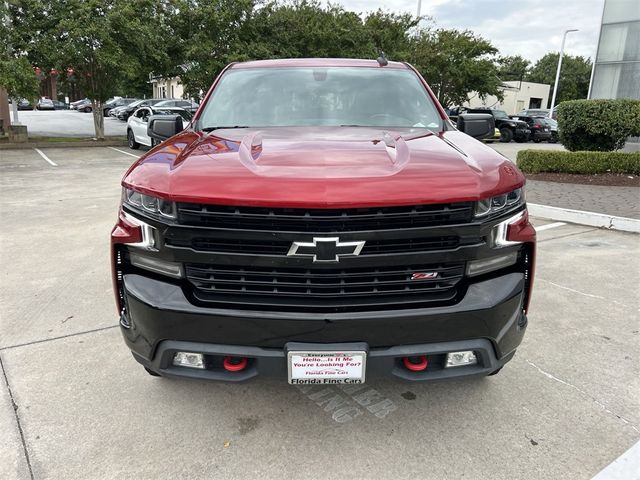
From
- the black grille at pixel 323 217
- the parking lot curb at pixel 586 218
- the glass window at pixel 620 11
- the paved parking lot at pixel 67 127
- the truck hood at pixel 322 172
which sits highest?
the glass window at pixel 620 11

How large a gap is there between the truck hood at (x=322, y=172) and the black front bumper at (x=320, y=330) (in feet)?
1.47

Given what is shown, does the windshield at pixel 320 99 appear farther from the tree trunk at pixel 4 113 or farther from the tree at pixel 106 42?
the tree trunk at pixel 4 113

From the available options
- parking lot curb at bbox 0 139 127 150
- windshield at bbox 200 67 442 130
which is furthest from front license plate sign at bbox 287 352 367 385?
parking lot curb at bbox 0 139 127 150

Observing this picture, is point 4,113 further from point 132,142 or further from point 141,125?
point 141,125

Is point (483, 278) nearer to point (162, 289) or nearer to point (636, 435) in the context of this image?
point (636, 435)

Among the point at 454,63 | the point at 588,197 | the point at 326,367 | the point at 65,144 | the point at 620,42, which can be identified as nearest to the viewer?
the point at 326,367

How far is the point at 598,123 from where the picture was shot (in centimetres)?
1083

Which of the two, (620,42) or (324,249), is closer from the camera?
(324,249)

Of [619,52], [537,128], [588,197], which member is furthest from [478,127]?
[537,128]

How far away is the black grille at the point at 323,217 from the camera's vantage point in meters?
2.01

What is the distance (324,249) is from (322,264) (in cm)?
7

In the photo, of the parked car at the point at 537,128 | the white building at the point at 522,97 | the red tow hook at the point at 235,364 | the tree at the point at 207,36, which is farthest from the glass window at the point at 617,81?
the white building at the point at 522,97

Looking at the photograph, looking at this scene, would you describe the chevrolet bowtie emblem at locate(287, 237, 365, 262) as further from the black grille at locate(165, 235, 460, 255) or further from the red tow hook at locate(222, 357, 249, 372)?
the red tow hook at locate(222, 357, 249, 372)

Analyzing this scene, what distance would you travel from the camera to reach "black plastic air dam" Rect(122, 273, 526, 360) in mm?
2066
